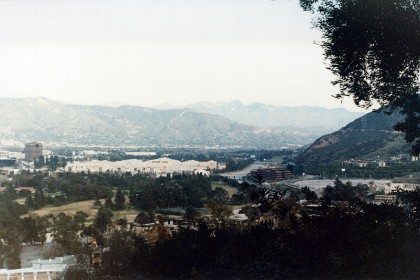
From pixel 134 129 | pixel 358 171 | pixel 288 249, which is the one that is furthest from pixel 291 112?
pixel 134 129

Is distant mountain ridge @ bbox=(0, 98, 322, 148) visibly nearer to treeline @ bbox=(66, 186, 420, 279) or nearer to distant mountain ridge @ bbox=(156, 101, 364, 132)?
distant mountain ridge @ bbox=(156, 101, 364, 132)

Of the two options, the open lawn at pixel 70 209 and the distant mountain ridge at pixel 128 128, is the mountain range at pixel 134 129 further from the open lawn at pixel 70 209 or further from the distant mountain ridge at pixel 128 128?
the open lawn at pixel 70 209

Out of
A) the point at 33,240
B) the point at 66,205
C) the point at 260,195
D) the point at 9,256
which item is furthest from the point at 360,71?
the point at 66,205

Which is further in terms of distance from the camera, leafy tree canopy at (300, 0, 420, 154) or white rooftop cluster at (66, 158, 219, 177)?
white rooftop cluster at (66, 158, 219, 177)

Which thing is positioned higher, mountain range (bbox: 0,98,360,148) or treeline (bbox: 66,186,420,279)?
mountain range (bbox: 0,98,360,148)

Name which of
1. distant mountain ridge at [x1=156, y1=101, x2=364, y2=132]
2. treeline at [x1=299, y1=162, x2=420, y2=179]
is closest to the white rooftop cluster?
distant mountain ridge at [x1=156, y1=101, x2=364, y2=132]
